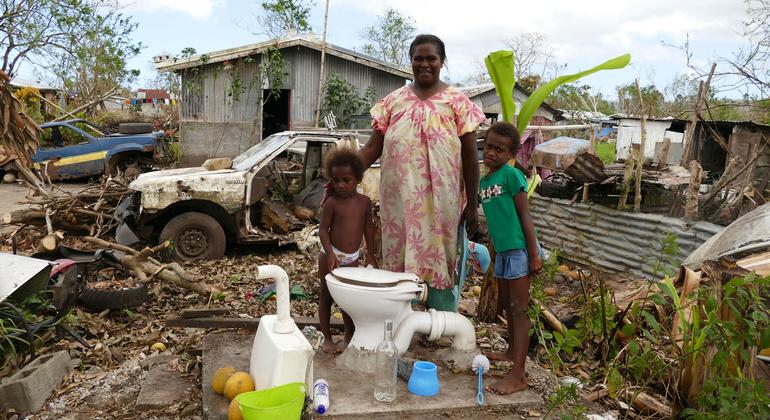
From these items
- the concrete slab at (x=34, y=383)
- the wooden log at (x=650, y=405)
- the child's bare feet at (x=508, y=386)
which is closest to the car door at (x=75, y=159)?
the concrete slab at (x=34, y=383)

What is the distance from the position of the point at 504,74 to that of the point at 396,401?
98.3 inches

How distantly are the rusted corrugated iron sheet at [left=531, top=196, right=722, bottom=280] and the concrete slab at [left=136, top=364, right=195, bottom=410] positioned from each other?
513 cm

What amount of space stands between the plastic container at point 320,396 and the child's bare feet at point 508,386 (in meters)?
0.93

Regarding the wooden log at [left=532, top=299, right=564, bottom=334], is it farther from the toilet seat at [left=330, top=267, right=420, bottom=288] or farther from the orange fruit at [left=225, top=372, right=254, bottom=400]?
the orange fruit at [left=225, top=372, right=254, bottom=400]

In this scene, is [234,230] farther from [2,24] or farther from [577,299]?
[2,24]

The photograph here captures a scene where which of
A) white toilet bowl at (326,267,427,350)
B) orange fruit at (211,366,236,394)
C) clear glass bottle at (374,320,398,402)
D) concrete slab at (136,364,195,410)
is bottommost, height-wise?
concrete slab at (136,364,195,410)

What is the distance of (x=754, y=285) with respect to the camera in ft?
9.19

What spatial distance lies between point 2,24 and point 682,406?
21.9 meters

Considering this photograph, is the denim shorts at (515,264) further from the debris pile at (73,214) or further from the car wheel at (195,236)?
the debris pile at (73,214)

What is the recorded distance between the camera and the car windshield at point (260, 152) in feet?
23.1

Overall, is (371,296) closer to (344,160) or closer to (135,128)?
(344,160)

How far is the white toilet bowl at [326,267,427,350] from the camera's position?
10.6 feet

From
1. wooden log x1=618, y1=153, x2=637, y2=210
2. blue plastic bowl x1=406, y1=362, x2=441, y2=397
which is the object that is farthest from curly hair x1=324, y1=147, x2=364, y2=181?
wooden log x1=618, y1=153, x2=637, y2=210

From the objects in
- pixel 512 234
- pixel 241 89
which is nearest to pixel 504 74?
pixel 512 234
